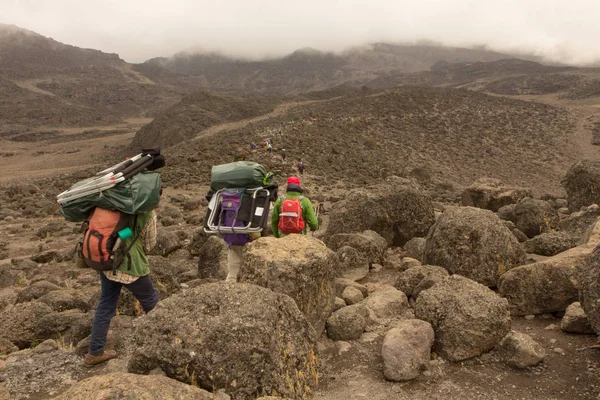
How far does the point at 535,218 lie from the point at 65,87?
323 feet

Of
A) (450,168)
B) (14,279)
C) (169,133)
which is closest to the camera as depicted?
(14,279)

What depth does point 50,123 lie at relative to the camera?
6181 cm

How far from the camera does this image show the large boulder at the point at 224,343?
2660 millimetres

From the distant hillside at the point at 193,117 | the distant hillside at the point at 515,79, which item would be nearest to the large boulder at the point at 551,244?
the distant hillside at the point at 193,117

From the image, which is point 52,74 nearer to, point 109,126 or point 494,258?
point 109,126

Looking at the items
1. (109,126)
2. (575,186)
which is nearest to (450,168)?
(575,186)

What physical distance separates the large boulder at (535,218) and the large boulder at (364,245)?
3883 millimetres

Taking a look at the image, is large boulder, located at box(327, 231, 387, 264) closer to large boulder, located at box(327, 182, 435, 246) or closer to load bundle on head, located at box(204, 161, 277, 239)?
large boulder, located at box(327, 182, 435, 246)

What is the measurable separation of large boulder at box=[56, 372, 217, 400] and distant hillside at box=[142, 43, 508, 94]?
128251 mm

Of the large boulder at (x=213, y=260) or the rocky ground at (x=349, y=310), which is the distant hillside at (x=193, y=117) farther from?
the large boulder at (x=213, y=260)

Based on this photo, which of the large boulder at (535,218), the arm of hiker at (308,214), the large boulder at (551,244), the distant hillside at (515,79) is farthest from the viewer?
the distant hillside at (515,79)

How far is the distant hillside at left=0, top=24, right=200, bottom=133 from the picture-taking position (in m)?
65.9

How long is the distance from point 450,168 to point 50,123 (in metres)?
59.9

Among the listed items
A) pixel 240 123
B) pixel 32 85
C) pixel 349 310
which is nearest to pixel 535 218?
pixel 349 310
